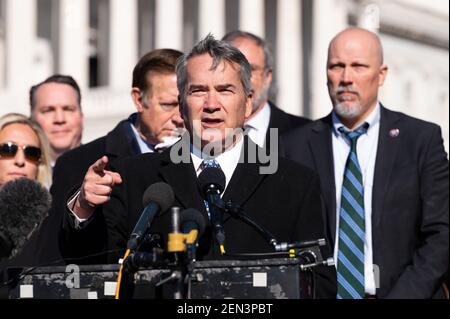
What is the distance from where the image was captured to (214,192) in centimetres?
766

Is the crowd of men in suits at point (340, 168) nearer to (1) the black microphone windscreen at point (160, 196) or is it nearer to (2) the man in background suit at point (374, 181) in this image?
(2) the man in background suit at point (374, 181)

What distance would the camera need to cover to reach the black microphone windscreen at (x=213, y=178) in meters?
7.74

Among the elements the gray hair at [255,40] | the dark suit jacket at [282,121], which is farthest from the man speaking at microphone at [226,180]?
the gray hair at [255,40]

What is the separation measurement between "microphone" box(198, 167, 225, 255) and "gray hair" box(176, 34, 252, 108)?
2.42 feet

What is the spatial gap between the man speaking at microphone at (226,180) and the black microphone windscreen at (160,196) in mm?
574

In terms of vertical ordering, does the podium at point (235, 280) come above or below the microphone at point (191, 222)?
below

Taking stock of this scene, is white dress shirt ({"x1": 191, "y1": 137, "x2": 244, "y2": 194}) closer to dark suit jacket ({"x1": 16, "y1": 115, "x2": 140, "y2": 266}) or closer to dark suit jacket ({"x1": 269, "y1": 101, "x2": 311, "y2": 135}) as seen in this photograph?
dark suit jacket ({"x1": 16, "y1": 115, "x2": 140, "y2": 266})

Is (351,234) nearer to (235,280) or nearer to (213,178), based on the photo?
(213,178)

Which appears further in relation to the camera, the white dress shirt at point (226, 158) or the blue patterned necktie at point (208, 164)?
the white dress shirt at point (226, 158)

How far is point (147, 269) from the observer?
7.10m

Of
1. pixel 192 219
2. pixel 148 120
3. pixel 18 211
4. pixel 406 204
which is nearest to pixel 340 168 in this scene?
pixel 406 204

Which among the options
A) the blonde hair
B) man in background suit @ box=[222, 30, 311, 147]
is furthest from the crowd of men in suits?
man in background suit @ box=[222, 30, 311, 147]

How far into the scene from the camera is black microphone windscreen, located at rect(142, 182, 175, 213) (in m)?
7.46
